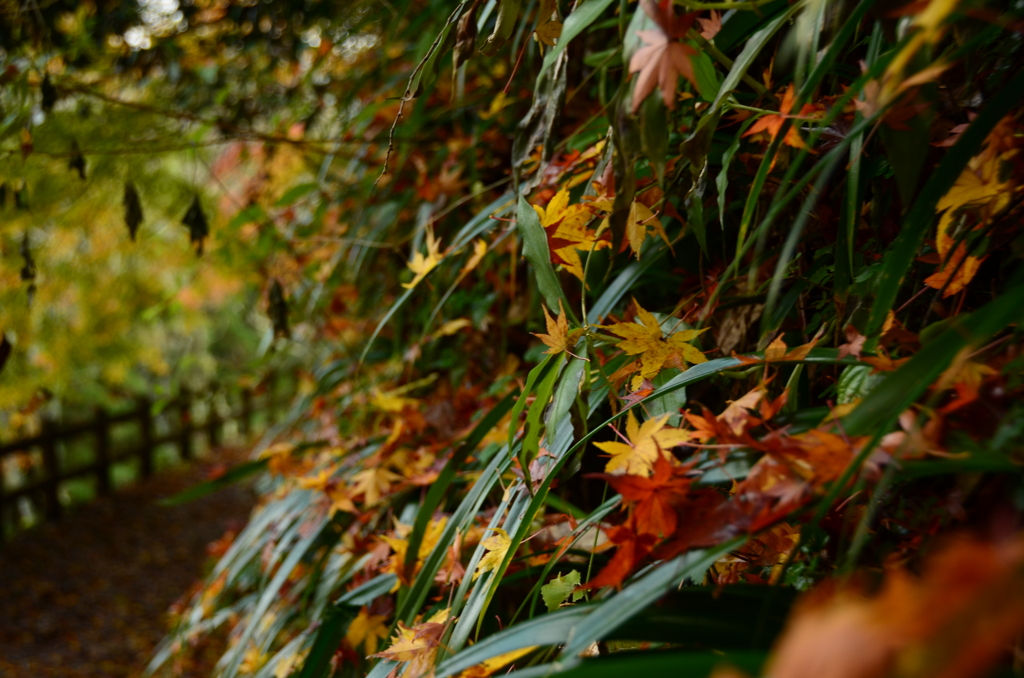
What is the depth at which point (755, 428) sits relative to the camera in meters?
0.43

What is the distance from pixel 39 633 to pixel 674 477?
11.7 feet

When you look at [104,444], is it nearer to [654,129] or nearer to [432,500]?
[432,500]

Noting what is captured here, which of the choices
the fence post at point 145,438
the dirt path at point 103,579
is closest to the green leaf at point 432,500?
the dirt path at point 103,579

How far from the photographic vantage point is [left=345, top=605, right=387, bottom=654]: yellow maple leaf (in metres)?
0.74

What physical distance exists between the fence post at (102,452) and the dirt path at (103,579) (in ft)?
0.49

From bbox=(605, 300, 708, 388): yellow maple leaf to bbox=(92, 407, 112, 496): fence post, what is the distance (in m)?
5.18

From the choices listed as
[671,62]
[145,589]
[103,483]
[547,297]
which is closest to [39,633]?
[145,589]

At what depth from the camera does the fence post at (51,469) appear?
13.3ft

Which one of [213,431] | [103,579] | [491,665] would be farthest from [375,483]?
[213,431]

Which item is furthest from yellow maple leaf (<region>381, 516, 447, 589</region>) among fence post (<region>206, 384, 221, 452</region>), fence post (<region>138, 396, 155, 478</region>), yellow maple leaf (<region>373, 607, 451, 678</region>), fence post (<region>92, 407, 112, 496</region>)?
fence post (<region>206, 384, 221, 452</region>)

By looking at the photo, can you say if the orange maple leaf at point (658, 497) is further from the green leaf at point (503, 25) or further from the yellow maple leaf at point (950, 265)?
the green leaf at point (503, 25)

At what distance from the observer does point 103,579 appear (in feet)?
11.2

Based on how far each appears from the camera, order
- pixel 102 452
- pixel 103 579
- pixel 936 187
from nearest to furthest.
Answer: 1. pixel 936 187
2. pixel 103 579
3. pixel 102 452

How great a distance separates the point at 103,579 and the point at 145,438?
202 cm
